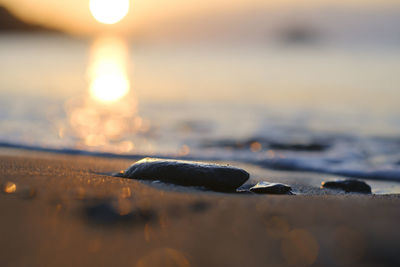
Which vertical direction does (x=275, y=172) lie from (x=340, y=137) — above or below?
below

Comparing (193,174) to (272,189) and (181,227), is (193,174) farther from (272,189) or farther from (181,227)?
(181,227)

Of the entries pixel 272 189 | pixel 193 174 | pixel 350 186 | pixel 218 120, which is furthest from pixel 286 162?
pixel 218 120

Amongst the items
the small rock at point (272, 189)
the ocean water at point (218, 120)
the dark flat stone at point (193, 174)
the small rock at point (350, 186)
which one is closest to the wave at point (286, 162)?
the ocean water at point (218, 120)

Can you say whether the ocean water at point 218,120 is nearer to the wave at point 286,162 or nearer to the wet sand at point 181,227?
the wave at point 286,162

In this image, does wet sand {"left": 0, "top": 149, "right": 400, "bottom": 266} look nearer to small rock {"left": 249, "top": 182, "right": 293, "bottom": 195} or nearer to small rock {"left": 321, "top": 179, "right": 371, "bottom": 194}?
small rock {"left": 249, "top": 182, "right": 293, "bottom": 195}

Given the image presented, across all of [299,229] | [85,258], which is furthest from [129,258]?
[299,229]

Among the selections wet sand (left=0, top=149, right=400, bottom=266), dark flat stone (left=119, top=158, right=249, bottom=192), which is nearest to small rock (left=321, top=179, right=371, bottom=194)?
wet sand (left=0, top=149, right=400, bottom=266)

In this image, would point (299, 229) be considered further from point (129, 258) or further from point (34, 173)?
point (34, 173)
